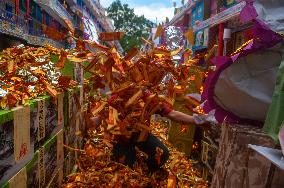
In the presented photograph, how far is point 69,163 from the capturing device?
3.91 metres

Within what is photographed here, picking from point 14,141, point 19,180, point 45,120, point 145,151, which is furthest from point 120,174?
point 14,141

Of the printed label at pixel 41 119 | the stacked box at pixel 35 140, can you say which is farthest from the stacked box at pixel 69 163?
the printed label at pixel 41 119

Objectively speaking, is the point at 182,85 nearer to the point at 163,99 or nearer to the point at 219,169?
Answer: the point at 163,99

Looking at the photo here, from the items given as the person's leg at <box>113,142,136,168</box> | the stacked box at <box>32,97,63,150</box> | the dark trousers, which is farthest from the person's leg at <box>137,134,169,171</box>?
the stacked box at <box>32,97,63,150</box>

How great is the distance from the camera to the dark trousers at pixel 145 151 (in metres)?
3.85

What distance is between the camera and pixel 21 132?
7.43 feet

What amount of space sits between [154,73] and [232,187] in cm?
176

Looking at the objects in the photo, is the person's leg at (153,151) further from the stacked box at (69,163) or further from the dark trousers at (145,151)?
the stacked box at (69,163)

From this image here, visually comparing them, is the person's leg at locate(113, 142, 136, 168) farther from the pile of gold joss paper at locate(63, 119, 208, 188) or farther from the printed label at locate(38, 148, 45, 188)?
the printed label at locate(38, 148, 45, 188)

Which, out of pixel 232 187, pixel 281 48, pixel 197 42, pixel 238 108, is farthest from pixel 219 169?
pixel 197 42

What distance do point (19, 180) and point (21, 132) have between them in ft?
1.02

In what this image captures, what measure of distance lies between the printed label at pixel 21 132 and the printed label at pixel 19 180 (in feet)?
0.33

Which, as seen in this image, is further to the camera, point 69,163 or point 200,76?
point 200,76

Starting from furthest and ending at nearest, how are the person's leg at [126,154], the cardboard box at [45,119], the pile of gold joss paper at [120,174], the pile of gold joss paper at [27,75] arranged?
the person's leg at [126,154]
the pile of gold joss paper at [120,174]
the cardboard box at [45,119]
the pile of gold joss paper at [27,75]
